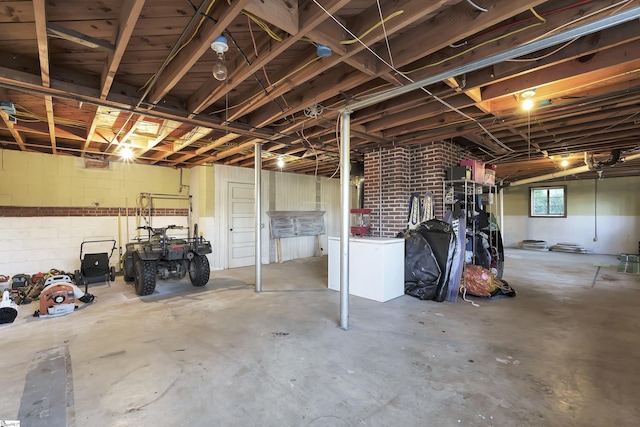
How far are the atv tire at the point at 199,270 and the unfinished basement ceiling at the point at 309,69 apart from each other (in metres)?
2.06

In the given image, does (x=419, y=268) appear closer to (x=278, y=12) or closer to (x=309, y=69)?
(x=309, y=69)

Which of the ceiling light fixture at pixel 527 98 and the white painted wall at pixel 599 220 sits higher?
the ceiling light fixture at pixel 527 98

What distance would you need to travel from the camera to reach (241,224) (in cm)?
749

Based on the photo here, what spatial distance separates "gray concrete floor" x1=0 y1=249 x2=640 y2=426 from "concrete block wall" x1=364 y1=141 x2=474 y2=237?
1.61 metres

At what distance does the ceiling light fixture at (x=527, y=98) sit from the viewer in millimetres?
3316

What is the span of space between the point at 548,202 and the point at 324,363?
11644 mm

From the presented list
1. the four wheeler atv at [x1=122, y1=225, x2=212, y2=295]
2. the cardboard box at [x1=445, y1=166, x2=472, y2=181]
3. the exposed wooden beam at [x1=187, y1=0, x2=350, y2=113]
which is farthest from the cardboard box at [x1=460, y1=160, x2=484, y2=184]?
the four wheeler atv at [x1=122, y1=225, x2=212, y2=295]

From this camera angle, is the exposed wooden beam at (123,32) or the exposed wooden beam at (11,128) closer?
the exposed wooden beam at (123,32)

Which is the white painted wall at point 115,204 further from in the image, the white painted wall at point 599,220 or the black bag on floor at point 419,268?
the white painted wall at point 599,220

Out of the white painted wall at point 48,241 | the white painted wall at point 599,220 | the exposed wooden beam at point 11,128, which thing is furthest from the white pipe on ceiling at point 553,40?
the white painted wall at point 599,220

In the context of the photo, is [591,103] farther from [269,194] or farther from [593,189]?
[593,189]

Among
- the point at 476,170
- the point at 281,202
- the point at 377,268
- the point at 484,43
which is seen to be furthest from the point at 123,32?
the point at 281,202

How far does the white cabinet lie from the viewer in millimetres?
4305

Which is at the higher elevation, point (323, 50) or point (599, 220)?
point (323, 50)
